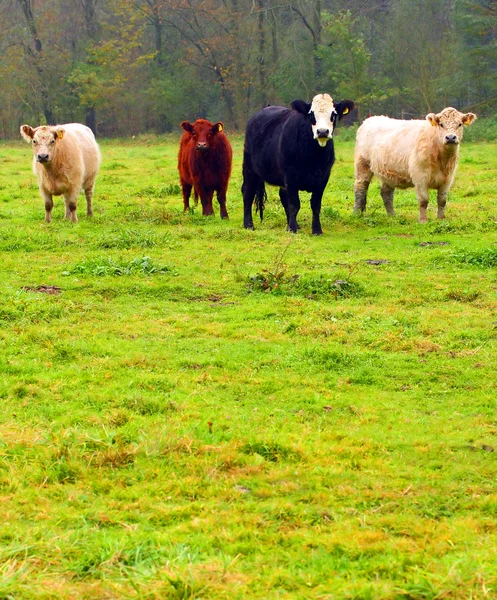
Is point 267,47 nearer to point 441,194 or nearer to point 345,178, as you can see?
point 345,178

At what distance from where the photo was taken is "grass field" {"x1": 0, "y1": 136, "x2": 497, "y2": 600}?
322cm

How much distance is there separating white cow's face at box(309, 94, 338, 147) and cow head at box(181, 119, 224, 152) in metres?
2.05

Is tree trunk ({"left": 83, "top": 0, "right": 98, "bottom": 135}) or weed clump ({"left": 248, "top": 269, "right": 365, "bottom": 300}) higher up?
tree trunk ({"left": 83, "top": 0, "right": 98, "bottom": 135})

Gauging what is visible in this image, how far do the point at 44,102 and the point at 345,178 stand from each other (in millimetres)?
27965

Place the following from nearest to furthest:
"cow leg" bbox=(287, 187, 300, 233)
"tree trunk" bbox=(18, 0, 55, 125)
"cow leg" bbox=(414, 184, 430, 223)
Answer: "cow leg" bbox=(287, 187, 300, 233) → "cow leg" bbox=(414, 184, 430, 223) → "tree trunk" bbox=(18, 0, 55, 125)

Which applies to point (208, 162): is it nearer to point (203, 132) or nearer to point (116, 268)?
point (203, 132)

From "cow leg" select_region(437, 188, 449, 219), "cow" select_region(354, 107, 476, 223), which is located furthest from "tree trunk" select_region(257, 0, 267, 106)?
"cow leg" select_region(437, 188, 449, 219)

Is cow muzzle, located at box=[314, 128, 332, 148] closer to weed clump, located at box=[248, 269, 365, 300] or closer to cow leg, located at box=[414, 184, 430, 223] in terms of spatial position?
cow leg, located at box=[414, 184, 430, 223]

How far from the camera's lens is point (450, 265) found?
927 centimetres

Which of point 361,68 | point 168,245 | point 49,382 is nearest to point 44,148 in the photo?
point 168,245

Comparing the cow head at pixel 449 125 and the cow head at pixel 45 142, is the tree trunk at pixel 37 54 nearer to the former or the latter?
the cow head at pixel 45 142

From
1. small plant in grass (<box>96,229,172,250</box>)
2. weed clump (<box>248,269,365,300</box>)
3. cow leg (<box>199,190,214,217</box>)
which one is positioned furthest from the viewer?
cow leg (<box>199,190,214,217</box>)

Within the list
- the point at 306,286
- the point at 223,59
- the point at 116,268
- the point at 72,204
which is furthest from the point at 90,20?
the point at 306,286

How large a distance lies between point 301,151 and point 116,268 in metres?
4.09
